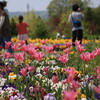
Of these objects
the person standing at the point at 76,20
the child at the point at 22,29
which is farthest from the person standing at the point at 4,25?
the child at the point at 22,29

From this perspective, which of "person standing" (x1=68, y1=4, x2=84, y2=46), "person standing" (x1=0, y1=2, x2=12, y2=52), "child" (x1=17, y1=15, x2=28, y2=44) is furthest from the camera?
"child" (x1=17, y1=15, x2=28, y2=44)

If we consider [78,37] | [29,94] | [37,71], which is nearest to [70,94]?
[29,94]

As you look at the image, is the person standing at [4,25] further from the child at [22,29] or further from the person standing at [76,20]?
the child at [22,29]

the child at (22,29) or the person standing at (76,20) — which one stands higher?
the person standing at (76,20)

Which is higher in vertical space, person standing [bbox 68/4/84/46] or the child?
person standing [bbox 68/4/84/46]

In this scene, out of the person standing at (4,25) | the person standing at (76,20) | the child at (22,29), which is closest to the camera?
the person standing at (4,25)

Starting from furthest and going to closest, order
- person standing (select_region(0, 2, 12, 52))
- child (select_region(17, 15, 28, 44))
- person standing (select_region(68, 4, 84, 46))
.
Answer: child (select_region(17, 15, 28, 44)), person standing (select_region(68, 4, 84, 46)), person standing (select_region(0, 2, 12, 52))

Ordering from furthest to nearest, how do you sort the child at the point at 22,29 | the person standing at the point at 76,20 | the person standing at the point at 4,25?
1. the child at the point at 22,29
2. the person standing at the point at 76,20
3. the person standing at the point at 4,25

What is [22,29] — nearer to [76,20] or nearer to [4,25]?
[76,20]

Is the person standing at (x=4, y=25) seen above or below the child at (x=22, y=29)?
above

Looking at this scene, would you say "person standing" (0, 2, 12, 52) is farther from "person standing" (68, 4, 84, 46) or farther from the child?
the child

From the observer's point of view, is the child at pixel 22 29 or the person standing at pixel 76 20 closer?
the person standing at pixel 76 20

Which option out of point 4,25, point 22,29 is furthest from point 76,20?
point 22,29

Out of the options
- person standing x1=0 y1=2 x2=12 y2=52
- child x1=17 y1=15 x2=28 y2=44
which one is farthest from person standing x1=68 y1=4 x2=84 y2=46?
child x1=17 y1=15 x2=28 y2=44
